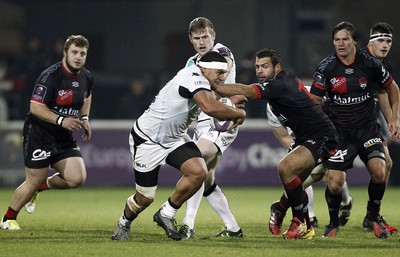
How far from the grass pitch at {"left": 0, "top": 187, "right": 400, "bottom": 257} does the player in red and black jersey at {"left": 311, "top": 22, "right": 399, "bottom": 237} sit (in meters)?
0.58

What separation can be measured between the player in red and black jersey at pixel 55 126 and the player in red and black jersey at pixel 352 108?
2876mm

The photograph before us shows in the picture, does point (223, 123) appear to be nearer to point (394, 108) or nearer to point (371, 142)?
point (371, 142)

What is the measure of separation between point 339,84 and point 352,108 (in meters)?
0.35

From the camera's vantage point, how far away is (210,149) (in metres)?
12.9

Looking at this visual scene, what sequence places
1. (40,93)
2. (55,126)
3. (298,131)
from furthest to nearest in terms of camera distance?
(55,126) < (40,93) < (298,131)

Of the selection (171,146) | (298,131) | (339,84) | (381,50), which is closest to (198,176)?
(171,146)

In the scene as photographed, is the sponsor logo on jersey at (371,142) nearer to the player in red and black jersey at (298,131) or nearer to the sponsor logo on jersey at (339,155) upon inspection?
the sponsor logo on jersey at (339,155)

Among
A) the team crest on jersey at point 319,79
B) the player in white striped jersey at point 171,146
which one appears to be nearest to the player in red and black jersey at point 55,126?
the player in white striped jersey at point 171,146

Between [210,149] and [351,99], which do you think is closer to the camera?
[210,149]

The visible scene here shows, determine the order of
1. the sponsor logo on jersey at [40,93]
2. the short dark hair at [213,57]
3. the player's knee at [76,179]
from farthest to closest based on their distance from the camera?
the player's knee at [76,179], the sponsor logo on jersey at [40,93], the short dark hair at [213,57]

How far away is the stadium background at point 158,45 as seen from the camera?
21.7 metres

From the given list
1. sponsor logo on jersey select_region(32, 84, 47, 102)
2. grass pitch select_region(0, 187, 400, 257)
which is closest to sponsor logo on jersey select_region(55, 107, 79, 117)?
sponsor logo on jersey select_region(32, 84, 47, 102)

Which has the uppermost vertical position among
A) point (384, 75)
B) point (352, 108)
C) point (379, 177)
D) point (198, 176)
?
point (384, 75)

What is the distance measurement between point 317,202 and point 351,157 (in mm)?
5368
